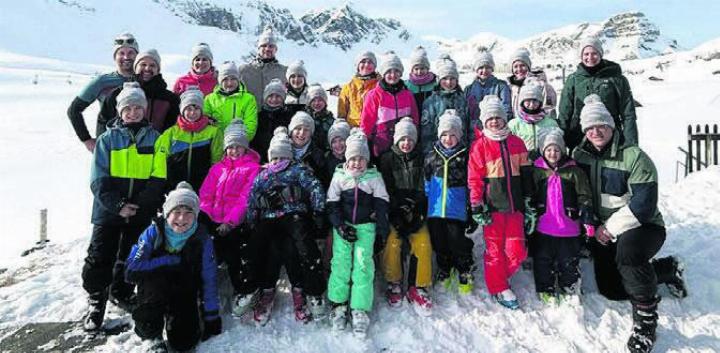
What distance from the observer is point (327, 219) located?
4.38 metres

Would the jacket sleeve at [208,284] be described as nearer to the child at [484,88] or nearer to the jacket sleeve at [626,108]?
the child at [484,88]

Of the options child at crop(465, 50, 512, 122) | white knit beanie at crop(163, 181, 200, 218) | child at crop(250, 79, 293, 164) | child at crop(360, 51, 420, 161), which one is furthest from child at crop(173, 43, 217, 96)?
child at crop(465, 50, 512, 122)

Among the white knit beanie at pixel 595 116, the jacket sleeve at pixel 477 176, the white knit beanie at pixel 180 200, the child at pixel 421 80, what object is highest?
the child at pixel 421 80

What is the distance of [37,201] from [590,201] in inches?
482

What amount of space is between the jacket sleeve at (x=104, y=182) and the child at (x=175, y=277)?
0.44m

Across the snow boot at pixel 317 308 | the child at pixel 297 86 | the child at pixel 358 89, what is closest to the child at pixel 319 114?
the child at pixel 297 86

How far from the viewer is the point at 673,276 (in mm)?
4398

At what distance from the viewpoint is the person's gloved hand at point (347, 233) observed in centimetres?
406

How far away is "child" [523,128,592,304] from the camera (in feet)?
13.6

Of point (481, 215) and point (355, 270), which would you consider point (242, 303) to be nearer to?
point (355, 270)

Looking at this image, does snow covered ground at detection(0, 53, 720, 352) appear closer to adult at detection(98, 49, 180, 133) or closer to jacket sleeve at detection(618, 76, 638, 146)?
jacket sleeve at detection(618, 76, 638, 146)

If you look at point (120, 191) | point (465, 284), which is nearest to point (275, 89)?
point (120, 191)

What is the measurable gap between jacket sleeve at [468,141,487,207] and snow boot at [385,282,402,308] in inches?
37.0

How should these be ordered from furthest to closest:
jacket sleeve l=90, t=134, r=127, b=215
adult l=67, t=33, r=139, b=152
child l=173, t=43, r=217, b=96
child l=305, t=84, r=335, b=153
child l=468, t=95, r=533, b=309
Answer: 1. child l=173, t=43, r=217, b=96
2. child l=305, t=84, r=335, b=153
3. adult l=67, t=33, r=139, b=152
4. child l=468, t=95, r=533, b=309
5. jacket sleeve l=90, t=134, r=127, b=215
